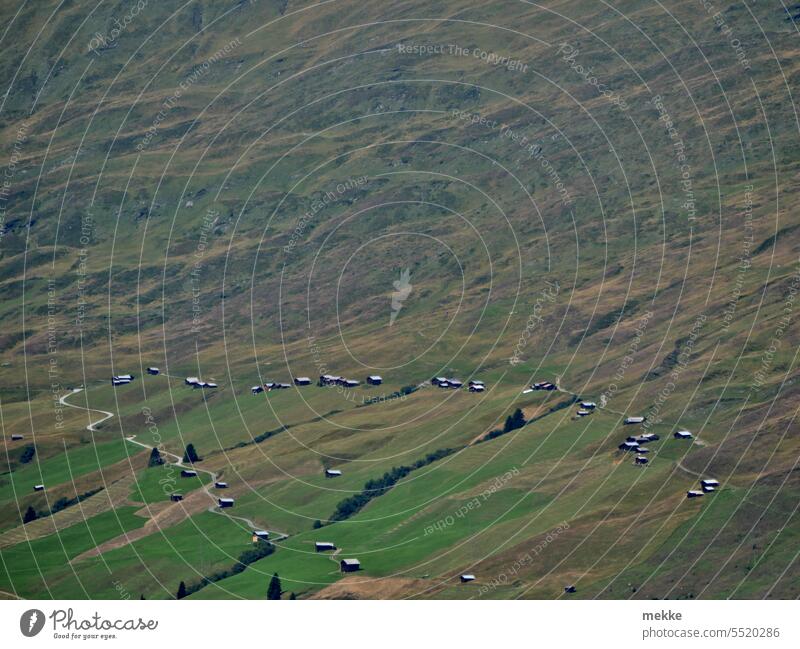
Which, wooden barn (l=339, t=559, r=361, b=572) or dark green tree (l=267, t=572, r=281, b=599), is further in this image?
wooden barn (l=339, t=559, r=361, b=572)

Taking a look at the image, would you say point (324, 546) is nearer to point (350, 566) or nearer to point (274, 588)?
point (350, 566)

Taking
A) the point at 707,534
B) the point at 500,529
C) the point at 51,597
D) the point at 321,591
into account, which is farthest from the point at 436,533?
the point at 51,597
